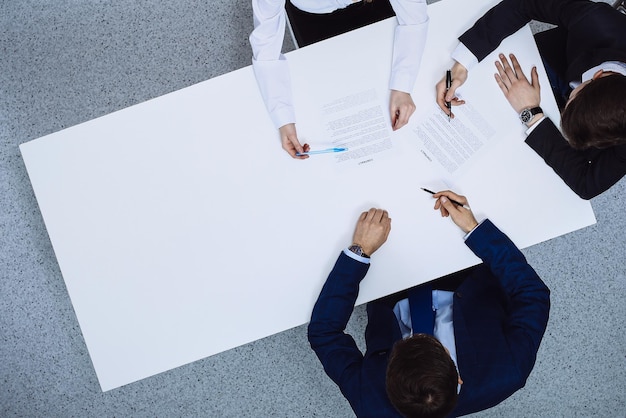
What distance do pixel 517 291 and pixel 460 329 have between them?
0.18 m

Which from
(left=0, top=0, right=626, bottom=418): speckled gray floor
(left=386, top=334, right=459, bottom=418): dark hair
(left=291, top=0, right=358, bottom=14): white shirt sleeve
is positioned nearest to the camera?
(left=386, top=334, right=459, bottom=418): dark hair

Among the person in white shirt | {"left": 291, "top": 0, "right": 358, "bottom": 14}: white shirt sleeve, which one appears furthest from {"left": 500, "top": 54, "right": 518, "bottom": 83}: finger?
→ {"left": 291, "top": 0, "right": 358, "bottom": 14}: white shirt sleeve

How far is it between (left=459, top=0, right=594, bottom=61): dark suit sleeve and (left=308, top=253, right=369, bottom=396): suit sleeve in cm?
63

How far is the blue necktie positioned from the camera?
1.24 m

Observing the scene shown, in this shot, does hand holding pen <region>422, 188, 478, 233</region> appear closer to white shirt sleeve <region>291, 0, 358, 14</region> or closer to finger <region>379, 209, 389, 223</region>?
finger <region>379, 209, 389, 223</region>

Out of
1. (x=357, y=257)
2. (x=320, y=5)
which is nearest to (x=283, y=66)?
(x=320, y=5)

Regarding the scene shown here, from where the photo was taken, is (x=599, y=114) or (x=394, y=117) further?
(x=394, y=117)

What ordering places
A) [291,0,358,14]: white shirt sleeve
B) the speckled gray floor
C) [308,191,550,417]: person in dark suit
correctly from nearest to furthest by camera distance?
[308,191,550,417]: person in dark suit < [291,0,358,14]: white shirt sleeve < the speckled gray floor

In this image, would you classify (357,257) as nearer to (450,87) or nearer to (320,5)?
(450,87)

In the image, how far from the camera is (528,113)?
120 cm

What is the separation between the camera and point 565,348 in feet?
6.08

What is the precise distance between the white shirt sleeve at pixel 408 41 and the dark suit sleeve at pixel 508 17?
0.11 m

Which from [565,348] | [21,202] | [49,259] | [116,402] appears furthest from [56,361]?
[565,348]

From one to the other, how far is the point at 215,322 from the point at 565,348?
55.8 inches
